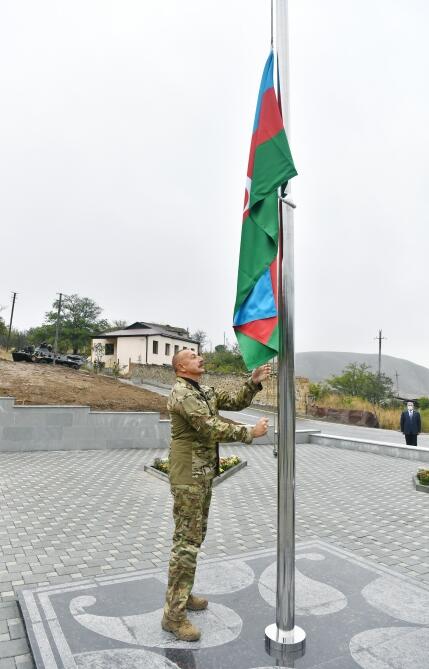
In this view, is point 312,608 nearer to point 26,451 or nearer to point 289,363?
point 289,363

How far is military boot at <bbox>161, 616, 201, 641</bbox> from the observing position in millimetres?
3359

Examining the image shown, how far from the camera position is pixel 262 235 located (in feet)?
11.8

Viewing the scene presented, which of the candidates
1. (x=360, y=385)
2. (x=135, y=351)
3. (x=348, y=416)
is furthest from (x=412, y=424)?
(x=360, y=385)

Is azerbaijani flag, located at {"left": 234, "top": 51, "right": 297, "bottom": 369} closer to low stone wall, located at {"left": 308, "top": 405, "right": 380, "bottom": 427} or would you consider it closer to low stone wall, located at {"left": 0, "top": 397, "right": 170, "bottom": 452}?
low stone wall, located at {"left": 0, "top": 397, "right": 170, "bottom": 452}

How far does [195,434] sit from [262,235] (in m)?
1.58

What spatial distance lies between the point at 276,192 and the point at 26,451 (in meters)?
11.7

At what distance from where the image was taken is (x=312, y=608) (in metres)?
3.93

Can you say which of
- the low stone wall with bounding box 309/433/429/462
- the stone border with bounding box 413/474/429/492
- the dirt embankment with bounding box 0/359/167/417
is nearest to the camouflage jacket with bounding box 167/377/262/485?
the stone border with bounding box 413/474/429/492

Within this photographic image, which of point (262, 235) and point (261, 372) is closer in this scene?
point (262, 235)

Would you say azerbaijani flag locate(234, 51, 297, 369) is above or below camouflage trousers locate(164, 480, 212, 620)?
above

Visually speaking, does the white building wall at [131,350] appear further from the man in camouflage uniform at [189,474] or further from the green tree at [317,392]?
the man in camouflage uniform at [189,474]

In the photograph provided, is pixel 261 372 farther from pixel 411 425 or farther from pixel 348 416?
pixel 348 416

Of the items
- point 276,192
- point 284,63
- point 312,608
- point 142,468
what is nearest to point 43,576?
point 312,608

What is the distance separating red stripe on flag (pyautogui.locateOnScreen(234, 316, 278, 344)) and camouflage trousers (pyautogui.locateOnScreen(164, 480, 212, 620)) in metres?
1.14
